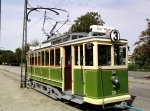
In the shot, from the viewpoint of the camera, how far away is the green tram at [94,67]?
1266 centimetres

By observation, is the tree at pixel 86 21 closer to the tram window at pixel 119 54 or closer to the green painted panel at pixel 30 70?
the green painted panel at pixel 30 70

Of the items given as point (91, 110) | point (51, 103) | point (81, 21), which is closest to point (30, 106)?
point (51, 103)

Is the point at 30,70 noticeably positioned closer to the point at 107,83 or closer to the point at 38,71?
the point at 38,71

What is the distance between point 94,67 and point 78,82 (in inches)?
57.4

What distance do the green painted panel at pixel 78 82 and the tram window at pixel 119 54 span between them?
1486 mm

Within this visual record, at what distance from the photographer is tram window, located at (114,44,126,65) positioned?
13.4 meters

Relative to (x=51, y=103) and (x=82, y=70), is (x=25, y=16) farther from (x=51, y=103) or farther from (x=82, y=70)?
(x=82, y=70)

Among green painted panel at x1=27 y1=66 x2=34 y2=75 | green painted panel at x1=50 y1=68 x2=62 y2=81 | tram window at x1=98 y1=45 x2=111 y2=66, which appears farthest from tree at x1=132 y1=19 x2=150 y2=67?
tram window at x1=98 y1=45 x2=111 y2=66

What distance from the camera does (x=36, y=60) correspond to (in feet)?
72.1

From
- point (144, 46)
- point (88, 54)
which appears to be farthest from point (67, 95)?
point (144, 46)

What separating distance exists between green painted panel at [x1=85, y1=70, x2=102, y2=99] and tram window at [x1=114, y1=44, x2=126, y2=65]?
113 centimetres

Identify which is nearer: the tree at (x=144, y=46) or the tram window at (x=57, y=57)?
the tram window at (x=57, y=57)

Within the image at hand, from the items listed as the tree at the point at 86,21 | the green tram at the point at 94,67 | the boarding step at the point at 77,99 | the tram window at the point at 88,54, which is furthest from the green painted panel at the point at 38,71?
the tree at the point at 86,21

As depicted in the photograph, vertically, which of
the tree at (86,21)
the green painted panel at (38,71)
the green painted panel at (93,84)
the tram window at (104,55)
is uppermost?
the tree at (86,21)
